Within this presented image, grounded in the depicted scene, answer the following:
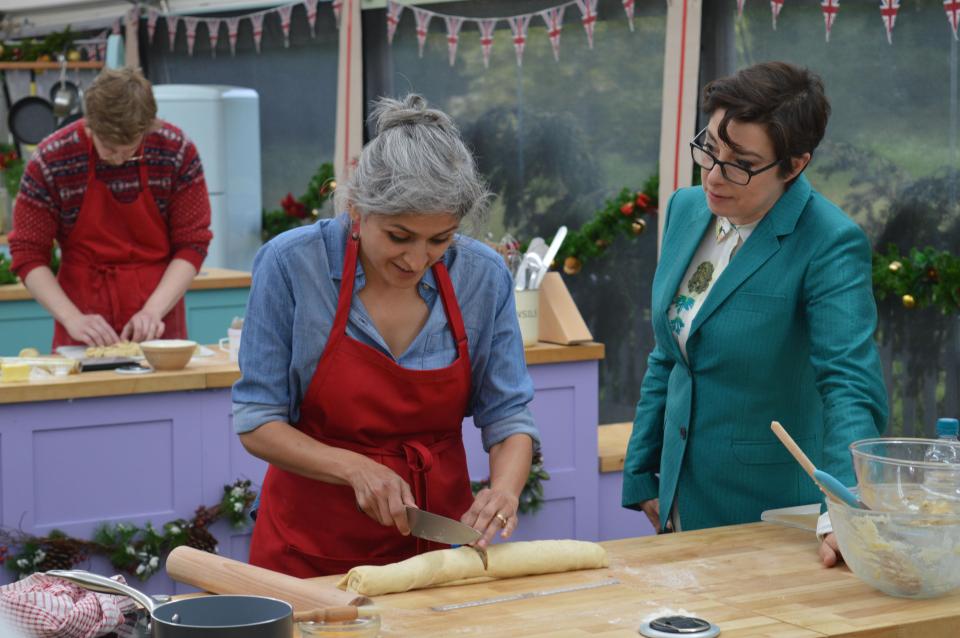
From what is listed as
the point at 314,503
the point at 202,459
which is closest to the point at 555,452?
the point at 202,459

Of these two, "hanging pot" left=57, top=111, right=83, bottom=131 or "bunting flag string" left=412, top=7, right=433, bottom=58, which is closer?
"bunting flag string" left=412, top=7, right=433, bottom=58

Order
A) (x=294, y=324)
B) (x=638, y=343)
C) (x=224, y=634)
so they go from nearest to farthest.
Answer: (x=224, y=634) → (x=294, y=324) → (x=638, y=343)

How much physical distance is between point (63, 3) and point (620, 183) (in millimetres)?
4115

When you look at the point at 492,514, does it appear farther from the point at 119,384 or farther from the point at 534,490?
the point at 534,490

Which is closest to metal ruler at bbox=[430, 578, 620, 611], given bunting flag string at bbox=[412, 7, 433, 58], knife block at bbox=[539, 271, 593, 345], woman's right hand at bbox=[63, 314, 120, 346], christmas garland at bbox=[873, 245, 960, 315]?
knife block at bbox=[539, 271, 593, 345]

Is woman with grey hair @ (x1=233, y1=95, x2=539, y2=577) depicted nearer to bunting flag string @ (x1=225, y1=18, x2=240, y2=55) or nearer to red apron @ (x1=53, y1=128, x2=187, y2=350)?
red apron @ (x1=53, y1=128, x2=187, y2=350)

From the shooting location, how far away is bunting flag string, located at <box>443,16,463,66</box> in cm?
654

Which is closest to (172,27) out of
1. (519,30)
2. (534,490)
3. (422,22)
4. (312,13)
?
(312,13)

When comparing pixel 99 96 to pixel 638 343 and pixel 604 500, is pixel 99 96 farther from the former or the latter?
pixel 638 343

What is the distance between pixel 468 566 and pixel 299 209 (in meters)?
5.65

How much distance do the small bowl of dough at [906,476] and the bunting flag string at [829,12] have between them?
289 centimetres

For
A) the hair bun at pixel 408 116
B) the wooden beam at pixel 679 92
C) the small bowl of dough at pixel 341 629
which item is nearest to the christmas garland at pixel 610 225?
the wooden beam at pixel 679 92

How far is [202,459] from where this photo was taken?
3941 millimetres

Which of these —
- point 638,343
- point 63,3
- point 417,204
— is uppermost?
point 63,3
